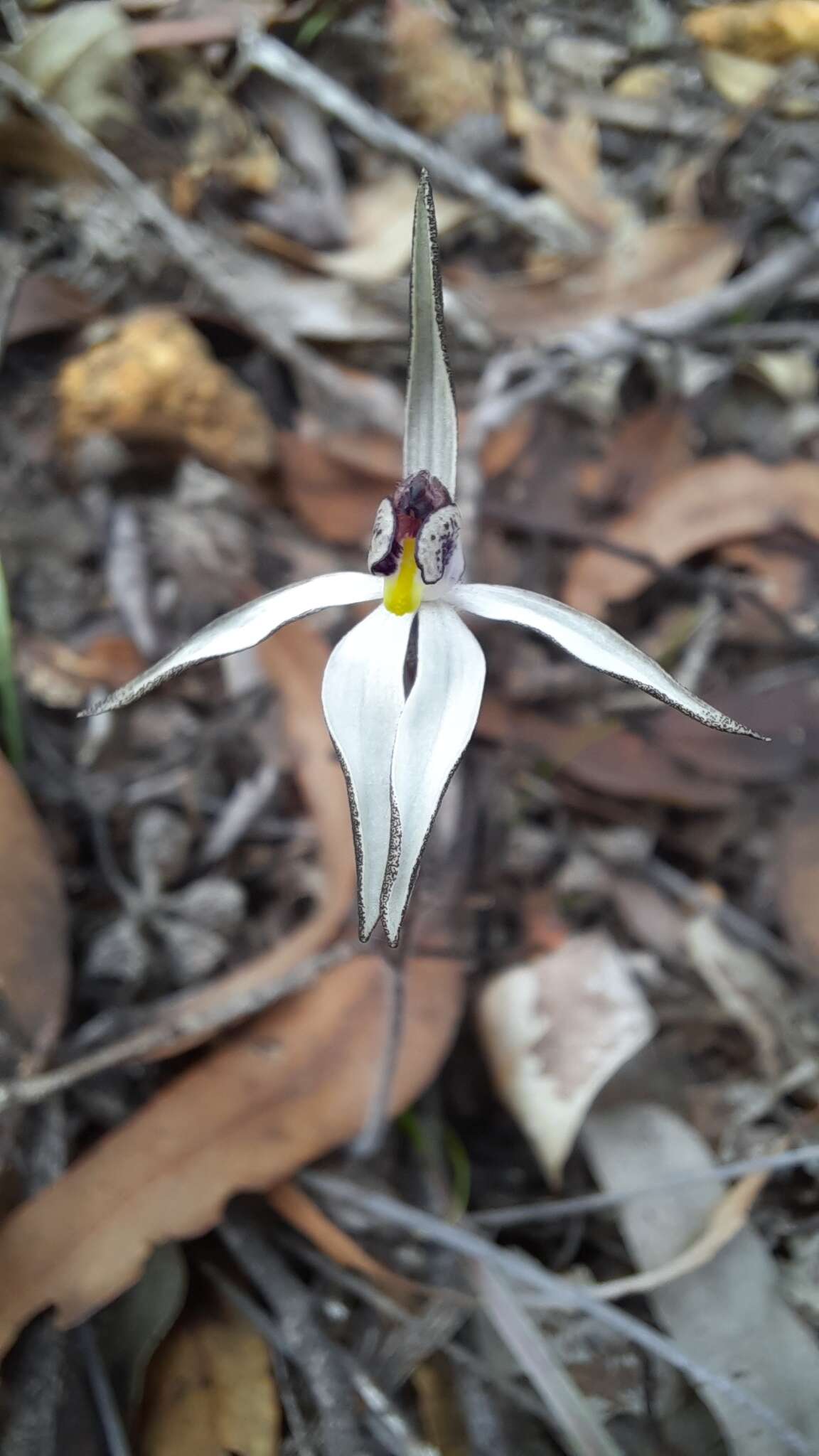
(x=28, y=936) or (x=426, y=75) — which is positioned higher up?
(x=426, y=75)

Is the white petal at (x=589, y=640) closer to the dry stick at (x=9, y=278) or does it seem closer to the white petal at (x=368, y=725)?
the white petal at (x=368, y=725)

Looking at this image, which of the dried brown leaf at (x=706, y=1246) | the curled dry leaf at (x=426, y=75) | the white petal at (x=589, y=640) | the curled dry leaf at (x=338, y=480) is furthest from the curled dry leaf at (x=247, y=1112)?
the curled dry leaf at (x=426, y=75)

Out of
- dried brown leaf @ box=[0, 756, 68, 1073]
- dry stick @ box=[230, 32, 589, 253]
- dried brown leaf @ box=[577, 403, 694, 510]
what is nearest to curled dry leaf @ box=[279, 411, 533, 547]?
dried brown leaf @ box=[577, 403, 694, 510]

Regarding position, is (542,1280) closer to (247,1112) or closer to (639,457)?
(247,1112)

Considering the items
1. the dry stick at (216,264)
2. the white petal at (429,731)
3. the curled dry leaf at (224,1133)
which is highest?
the dry stick at (216,264)

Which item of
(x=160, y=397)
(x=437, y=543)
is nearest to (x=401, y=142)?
(x=160, y=397)

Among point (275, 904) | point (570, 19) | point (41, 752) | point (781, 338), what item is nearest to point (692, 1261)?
point (275, 904)

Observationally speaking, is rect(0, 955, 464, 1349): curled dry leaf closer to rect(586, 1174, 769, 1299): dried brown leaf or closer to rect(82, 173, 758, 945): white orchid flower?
rect(586, 1174, 769, 1299): dried brown leaf
